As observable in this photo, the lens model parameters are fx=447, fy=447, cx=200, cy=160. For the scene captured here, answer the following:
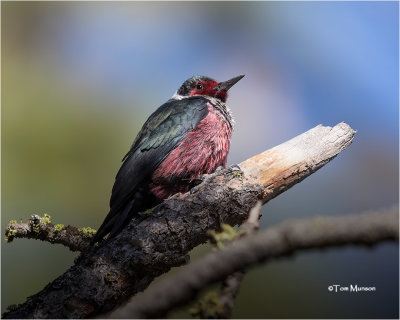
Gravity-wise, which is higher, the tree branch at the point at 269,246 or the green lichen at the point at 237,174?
the green lichen at the point at 237,174

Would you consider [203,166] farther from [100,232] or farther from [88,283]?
[88,283]

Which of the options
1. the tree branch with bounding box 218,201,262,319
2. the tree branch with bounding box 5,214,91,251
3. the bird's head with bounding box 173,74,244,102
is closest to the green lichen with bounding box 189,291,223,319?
the tree branch with bounding box 218,201,262,319

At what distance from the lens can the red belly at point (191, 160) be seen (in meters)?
3.89

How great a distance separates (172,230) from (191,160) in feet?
3.42

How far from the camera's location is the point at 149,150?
402 centimetres

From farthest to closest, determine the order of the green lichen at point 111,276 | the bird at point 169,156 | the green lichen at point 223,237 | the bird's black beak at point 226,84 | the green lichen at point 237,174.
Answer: the bird's black beak at point 226,84
the bird at point 169,156
the green lichen at point 237,174
the green lichen at point 111,276
the green lichen at point 223,237

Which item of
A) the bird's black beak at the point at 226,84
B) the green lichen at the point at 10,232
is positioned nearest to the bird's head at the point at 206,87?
the bird's black beak at the point at 226,84

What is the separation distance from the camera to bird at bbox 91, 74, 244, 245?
3701 mm

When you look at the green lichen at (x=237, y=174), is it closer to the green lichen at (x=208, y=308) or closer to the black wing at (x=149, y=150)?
the black wing at (x=149, y=150)

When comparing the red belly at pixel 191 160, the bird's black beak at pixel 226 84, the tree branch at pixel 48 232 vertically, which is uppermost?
the bird's black beak at pixel 226 84

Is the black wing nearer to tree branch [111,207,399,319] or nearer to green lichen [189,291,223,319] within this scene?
green lichen [189,291,223,319]

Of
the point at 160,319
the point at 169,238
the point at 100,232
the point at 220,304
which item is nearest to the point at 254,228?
the point at 220,304

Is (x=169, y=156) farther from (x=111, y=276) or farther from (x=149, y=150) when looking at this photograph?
(x=111, y=276)

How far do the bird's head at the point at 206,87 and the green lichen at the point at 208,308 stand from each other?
3.44m
